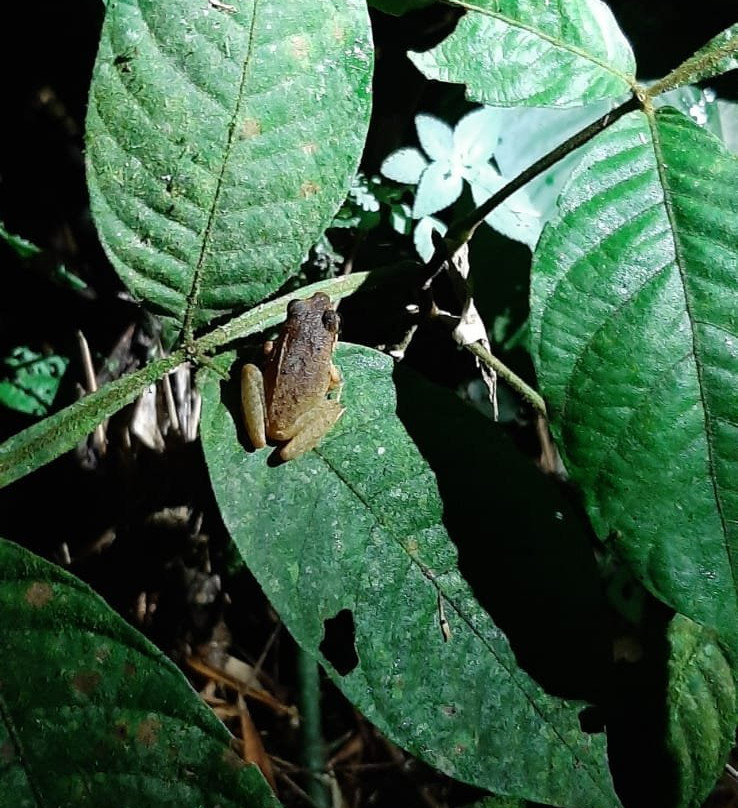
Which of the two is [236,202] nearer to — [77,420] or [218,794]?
[77,420]

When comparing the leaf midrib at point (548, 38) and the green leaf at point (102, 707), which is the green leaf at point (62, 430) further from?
the leaf midrib at point (548, 38)

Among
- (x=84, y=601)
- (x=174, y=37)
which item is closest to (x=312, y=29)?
(x=174, y=37)

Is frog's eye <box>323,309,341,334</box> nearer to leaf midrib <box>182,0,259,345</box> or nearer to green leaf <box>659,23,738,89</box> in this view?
leaf midrib <box>182,0,259,345</box>

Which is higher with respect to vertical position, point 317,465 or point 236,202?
point 236,202

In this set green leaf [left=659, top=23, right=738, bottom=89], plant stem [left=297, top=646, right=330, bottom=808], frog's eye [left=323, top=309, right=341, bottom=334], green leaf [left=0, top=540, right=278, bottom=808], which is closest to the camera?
green leaf [left=0, top=540, right=278, bottom=808]

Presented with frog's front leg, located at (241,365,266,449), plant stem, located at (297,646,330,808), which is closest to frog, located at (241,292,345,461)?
frog's front leg, located at (241,365,266,449)

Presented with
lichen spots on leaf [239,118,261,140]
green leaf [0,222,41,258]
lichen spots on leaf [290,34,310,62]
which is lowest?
green leaf [0,222,41,258]

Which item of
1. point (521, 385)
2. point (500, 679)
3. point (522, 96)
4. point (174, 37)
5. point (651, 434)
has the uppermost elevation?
point (174, 37)

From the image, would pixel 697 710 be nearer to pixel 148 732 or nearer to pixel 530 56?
pixel 148 732

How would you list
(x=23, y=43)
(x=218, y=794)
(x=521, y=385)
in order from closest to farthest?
(x=218, y=794) < (x=521, y=385) < (x=23, y=43)
